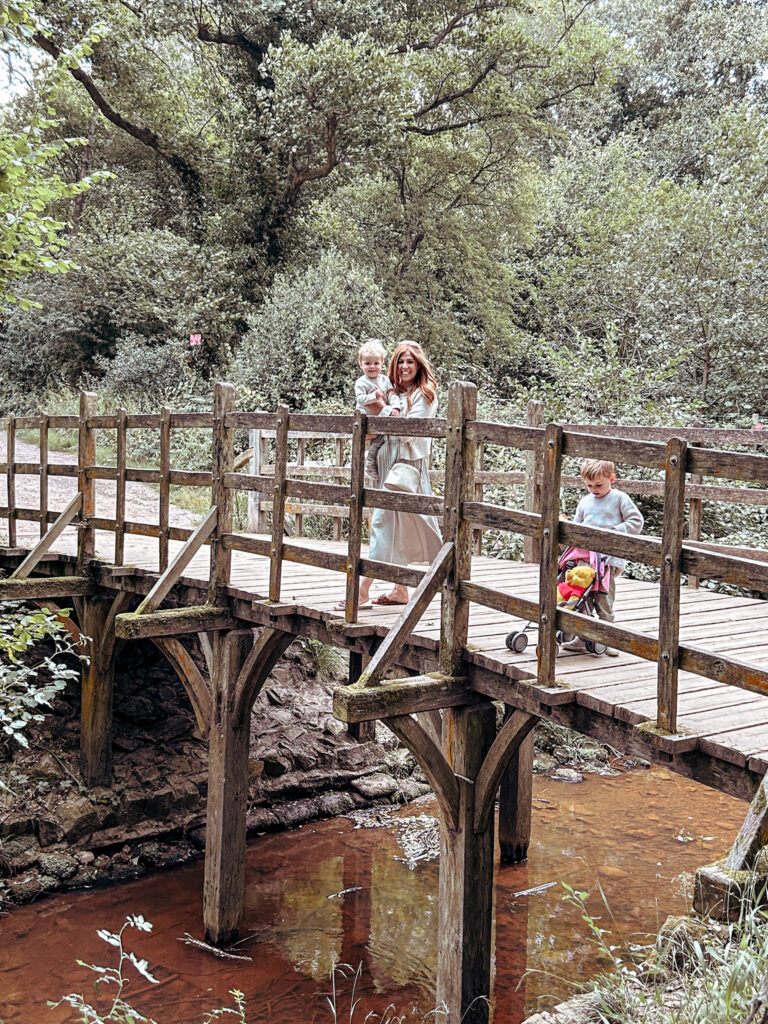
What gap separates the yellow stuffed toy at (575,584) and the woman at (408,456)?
1045 millimetres

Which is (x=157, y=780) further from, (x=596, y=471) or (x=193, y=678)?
(x=596, y=471)

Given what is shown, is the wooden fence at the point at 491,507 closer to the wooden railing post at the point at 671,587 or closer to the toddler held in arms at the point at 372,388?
the wooden railing post at the point at 671,587

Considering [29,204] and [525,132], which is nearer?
[29,204]

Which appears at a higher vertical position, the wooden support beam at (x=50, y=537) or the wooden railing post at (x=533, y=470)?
the wooden railing post at (x=533, y=470)

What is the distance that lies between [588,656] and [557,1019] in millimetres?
2495

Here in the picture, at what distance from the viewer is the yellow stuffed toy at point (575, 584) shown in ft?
15.3

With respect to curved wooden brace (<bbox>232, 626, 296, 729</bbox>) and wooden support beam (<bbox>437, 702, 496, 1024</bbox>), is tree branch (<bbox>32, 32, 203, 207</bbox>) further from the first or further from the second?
wooden support beam (<bbox>437, 702, 496, 1024</bbox>)

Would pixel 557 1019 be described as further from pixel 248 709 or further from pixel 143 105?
pixel 143 105

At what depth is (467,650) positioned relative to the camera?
4.59 meters

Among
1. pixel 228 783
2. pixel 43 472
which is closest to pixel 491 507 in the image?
pixel 228 783

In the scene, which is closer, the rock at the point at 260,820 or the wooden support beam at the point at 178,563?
the wooden support beam at the point at 178,563

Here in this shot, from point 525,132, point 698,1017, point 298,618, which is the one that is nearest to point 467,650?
point 298,618

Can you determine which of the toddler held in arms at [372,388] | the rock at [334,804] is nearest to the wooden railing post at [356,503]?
the toddler held in arms at [372,388]

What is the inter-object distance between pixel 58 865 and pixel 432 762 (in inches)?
191
